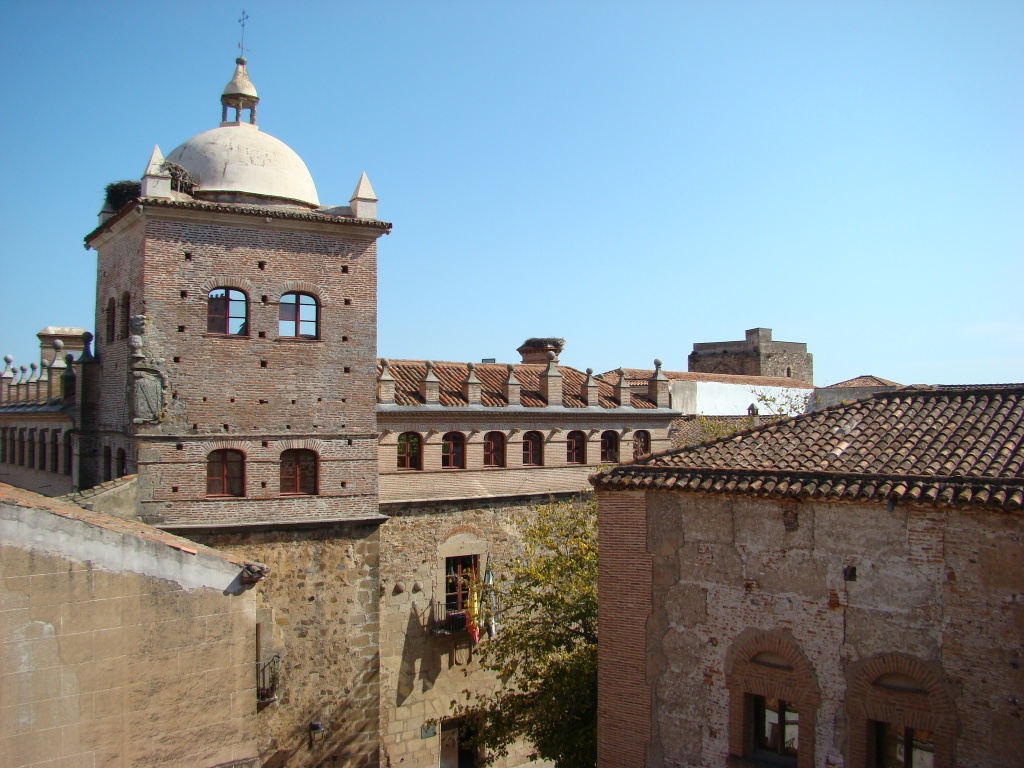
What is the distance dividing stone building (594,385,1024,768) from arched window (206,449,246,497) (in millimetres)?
8313

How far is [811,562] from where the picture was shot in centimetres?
1123

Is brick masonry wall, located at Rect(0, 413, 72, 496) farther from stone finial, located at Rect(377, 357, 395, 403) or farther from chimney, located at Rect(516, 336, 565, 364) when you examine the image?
chimney, located at Rect(516, 336, 565, 364)

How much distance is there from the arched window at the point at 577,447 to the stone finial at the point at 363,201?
8.68 metres

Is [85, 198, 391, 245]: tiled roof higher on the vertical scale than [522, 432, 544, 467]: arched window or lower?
higher

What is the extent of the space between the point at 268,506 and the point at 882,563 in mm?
11956

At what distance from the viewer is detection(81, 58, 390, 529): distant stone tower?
1708 centimetres

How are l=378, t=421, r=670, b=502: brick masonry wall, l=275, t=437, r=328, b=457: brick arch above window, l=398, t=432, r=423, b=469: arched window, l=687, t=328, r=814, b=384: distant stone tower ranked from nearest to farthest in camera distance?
l=275, t=437, r=328, b=457: brick arch above window, l=378, t=421, r=670, b=502: brick masonry wall, l=398, t=432, r=423, b=469: arched window, l=687, t=328, r=814, b=384: distant stone tower

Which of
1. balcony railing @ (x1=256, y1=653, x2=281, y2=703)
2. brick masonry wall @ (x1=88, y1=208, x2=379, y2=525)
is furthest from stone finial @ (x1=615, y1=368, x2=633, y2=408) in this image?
balcony railing @ (x1=256, y1=653, x2=281, y2=703)

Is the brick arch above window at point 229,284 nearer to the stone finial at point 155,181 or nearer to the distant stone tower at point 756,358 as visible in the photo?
the stone finial at point 155,181

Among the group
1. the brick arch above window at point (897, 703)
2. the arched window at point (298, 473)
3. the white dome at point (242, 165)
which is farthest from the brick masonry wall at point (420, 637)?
the brick arch above window at point (897, 703)

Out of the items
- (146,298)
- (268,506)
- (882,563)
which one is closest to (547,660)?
(268,506)

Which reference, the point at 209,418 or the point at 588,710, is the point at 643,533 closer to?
the point at 588,710

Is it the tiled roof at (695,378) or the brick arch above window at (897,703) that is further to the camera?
the tiled roof at (695,378)

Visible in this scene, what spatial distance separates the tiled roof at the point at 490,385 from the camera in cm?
2153
